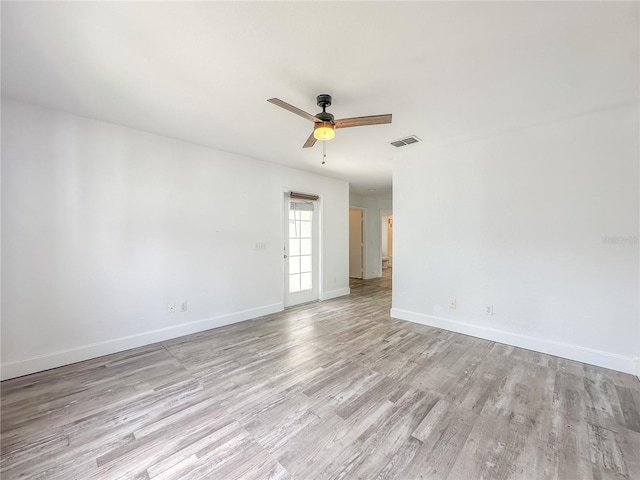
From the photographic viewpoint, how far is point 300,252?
5.11m

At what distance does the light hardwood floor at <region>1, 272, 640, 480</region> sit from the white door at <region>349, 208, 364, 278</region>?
4.86m

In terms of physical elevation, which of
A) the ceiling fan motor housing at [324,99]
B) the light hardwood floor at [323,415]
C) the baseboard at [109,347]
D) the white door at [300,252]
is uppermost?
the ceiling fan motor housing at [324,99]

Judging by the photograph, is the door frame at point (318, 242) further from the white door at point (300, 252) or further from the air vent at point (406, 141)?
the air vent at point (406, 141)

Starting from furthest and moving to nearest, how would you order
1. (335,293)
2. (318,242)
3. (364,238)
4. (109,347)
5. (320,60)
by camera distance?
1. (364,238)
2. (335,293)
3. (318,242)
4. (109,347)
5. (320,60)

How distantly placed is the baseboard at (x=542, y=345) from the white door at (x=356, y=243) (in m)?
3.98

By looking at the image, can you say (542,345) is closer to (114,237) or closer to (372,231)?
(114,237)

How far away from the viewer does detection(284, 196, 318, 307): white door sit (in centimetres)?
488

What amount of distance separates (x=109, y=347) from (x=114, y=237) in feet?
4.09

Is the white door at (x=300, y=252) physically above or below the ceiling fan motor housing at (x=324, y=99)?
below

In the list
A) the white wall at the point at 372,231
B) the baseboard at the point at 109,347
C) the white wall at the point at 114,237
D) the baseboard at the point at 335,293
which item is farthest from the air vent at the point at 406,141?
the white wall at the point at 372,231

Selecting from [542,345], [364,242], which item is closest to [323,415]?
[542,345]

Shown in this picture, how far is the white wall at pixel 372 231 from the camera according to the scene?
7781 mm

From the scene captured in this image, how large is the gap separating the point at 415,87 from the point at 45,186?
12.0 feet

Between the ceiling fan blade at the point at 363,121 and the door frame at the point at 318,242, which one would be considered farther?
the door frame at the point at 318,242
